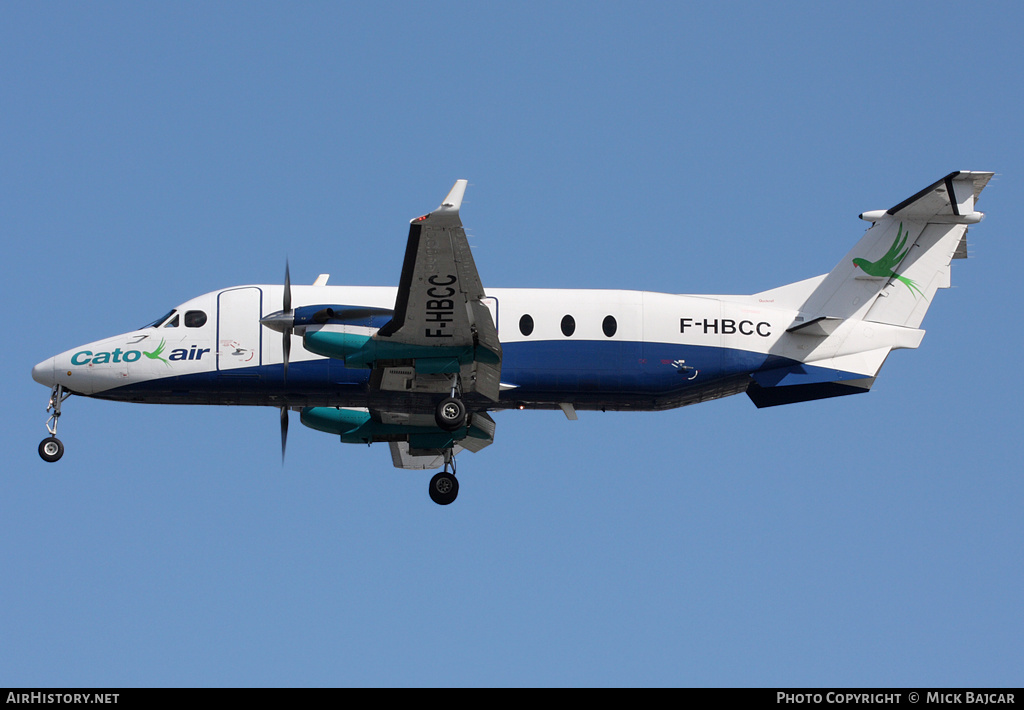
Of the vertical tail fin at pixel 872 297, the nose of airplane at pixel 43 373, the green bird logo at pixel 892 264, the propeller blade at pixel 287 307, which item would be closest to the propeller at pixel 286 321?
the propeller blade at pixel 287 307

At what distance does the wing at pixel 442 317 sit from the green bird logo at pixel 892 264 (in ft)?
27.8

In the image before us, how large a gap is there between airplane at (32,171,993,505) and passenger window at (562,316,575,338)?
28mm

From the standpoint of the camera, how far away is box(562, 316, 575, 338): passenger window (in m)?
23.1

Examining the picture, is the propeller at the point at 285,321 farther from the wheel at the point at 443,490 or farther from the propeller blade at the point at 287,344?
the wheel at the point at 443,490

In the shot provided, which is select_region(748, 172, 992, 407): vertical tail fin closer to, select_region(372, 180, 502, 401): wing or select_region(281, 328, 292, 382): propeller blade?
select_region(372, 180, 502, 401): wing

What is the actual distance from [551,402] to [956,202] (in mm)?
9433

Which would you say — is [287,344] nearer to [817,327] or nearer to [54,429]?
[54,429]

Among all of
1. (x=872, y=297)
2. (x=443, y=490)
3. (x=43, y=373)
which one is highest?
(x=872, y=297)

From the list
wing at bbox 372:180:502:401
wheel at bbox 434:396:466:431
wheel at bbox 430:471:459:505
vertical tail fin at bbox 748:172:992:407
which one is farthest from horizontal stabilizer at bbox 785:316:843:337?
wheel at bbox 430:471:459:505

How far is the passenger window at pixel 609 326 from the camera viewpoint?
23250 mm

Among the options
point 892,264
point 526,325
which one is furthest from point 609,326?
point 892,264

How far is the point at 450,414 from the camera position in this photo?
72.3 feet

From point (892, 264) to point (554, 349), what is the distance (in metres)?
7.69

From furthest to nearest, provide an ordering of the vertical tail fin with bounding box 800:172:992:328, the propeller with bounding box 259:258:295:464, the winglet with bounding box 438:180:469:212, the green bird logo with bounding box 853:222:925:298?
1. the green bird logo with bounding box 853:222:925:298
2. the vertical tail fin with bounding box 800:172:992:328
3. the propeller with bounding box 259:258:295:464
4. the winglet with bounding box 438:180:469:212
